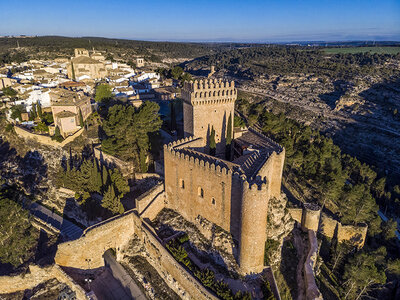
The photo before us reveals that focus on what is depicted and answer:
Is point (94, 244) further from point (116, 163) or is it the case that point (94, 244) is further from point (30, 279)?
point (116, 163)

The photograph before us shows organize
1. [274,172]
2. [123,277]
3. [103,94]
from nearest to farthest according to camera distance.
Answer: [123,277]
[274,172]
[103,94]

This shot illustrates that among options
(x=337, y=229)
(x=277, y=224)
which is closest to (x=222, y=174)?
(x=277, y=224)

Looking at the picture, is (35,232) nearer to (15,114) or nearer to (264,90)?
(15,114)

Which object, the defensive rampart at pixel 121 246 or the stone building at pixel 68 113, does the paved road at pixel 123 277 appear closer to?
the defensive rampart at pixel 121 246

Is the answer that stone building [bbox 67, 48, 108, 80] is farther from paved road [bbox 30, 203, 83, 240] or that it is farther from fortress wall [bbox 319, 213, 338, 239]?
fortress wall [bbox 319, 213, 338, 239]

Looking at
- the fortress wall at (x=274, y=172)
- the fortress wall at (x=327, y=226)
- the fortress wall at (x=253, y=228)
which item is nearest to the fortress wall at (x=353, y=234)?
the fortress wall at (x=327, y=226)

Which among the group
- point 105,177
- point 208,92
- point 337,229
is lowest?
point 337,229
